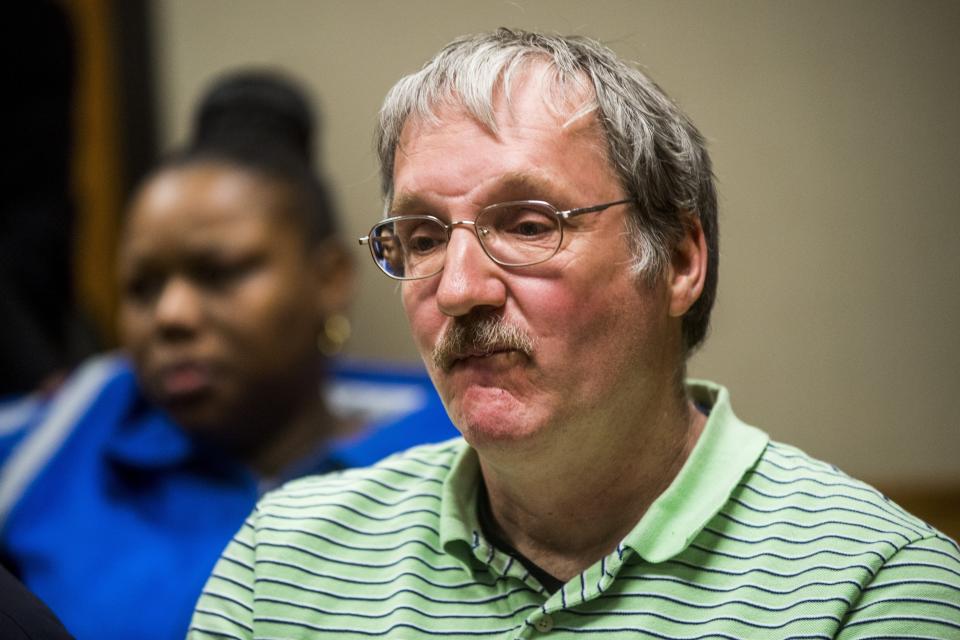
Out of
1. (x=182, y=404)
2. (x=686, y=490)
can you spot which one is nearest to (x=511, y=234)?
(x=686, y=490)

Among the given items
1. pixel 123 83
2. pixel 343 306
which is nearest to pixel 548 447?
pixel 343 306

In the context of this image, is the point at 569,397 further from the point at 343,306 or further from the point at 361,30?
the point at 361,30

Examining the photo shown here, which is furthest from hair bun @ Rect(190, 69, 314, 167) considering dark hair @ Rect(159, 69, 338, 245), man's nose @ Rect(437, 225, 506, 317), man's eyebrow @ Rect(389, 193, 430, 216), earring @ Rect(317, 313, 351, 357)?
man's nose @ Rect(437, 225, 506, 317)

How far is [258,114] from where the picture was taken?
2.55 metres

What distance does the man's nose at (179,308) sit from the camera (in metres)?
Result: 2.11

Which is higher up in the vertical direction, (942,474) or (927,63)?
(927,63)

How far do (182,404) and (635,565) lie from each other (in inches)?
52.0

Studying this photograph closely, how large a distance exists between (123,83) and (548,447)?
224 centimetres

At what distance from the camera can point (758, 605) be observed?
3.34ft

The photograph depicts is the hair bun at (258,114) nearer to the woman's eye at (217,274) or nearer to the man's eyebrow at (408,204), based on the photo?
the woman's eye at (217,274)

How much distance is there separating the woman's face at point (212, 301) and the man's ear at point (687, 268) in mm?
1209

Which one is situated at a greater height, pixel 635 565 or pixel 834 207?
pixel 834 207

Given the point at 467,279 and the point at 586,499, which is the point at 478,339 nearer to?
the point at 467,279

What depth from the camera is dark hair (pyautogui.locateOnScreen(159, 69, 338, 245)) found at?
235 centimetres
